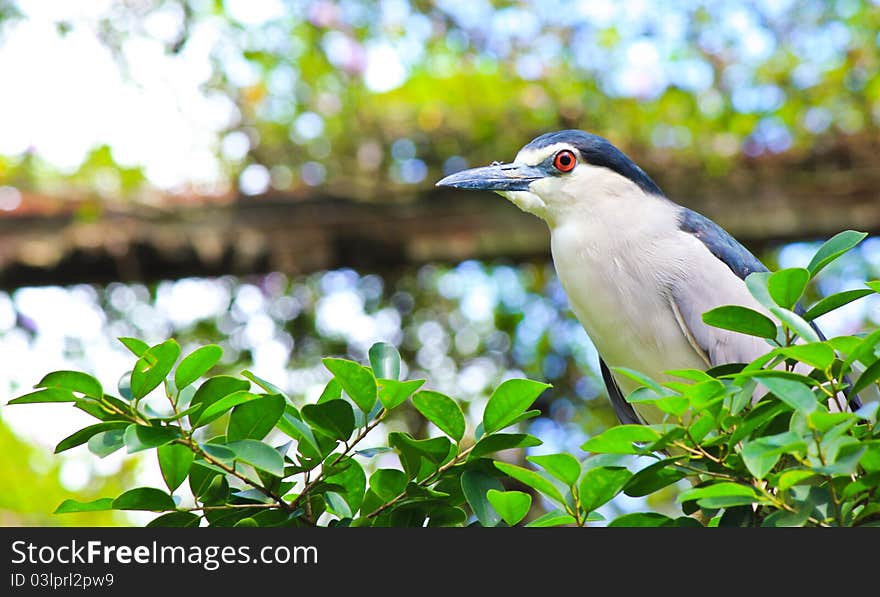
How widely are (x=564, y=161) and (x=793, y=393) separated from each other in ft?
5.80

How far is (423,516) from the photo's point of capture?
141 centimetres

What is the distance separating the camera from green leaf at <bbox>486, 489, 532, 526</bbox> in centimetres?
125

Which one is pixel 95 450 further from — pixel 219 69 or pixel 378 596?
pixel 219 69

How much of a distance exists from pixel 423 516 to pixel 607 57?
10.9ft

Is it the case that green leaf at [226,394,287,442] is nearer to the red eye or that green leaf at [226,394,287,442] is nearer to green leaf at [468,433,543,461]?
green leaf at [468,433,543,461]

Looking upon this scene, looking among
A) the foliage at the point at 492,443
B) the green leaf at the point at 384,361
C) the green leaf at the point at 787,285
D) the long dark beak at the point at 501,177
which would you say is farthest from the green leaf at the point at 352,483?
the long dark beak at the point at 501,177

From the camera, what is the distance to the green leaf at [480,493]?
131 cm

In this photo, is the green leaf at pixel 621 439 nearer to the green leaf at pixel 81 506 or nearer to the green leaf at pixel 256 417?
the green leaf at pixel 256 417

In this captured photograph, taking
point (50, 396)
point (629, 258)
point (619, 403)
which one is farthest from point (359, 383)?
point (619, 403)

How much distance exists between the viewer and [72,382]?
1.21 metres

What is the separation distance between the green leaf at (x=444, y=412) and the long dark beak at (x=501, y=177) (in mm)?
1444

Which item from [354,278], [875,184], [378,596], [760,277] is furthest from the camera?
[354,278]

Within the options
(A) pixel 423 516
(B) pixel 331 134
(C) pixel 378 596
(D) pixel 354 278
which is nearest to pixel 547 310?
(D) pixel 354 278

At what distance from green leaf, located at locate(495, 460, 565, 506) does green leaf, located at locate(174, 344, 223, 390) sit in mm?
375
